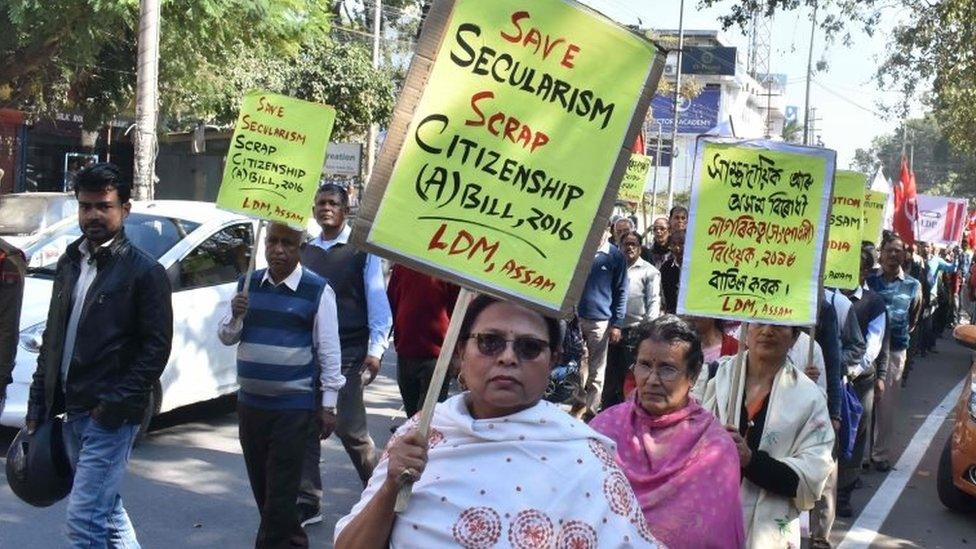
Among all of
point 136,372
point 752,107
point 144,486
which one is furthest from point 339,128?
point 752,107

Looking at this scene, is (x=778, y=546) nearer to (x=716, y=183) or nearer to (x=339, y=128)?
(x=716, y=183)

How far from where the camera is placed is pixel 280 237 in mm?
5984

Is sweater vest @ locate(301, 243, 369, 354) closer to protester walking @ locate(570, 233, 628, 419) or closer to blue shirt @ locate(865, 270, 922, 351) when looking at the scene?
protester walking @ locate(570, 233, 628, 419)

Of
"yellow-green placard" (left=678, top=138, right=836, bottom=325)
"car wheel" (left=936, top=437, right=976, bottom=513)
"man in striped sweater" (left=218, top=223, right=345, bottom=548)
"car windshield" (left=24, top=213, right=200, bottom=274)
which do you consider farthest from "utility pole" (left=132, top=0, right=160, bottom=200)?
"yellow-green placard" (left=678, top=138, right=836, bottom=325)

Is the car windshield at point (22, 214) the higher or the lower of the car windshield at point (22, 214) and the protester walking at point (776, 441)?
the higher

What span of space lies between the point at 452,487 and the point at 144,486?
5522 mm

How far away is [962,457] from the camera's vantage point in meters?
8.21

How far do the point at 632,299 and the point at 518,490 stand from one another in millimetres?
8146

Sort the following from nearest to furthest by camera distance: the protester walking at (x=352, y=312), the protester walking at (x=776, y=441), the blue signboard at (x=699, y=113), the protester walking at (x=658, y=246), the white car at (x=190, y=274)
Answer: the protester walking at (x=776, y=441), the protester walking at (x=352, y=312), the white car at (x=190, y=274), the protester walking at (x=658, y=246), the blue signboard at (x=699, y=113)

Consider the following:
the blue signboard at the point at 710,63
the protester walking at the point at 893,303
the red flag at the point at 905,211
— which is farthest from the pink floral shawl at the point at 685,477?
the blue signboard at the point at 710,63

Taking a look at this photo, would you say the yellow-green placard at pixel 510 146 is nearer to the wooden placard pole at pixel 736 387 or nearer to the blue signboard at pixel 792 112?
→ the wooden placard pole at pixel 736 387

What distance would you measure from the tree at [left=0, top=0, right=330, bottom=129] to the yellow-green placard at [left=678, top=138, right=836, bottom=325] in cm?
1444

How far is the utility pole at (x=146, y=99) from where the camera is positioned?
14305 mm

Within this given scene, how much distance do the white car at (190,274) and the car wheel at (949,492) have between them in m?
4.91
